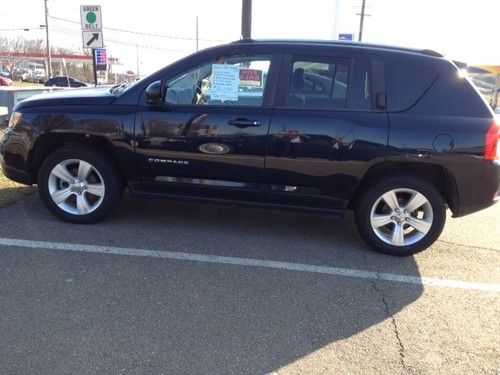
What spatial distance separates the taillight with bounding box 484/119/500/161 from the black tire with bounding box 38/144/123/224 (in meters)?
3.38

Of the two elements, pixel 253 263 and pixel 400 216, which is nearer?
pixel 253 263

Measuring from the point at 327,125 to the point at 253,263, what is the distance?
1364mm

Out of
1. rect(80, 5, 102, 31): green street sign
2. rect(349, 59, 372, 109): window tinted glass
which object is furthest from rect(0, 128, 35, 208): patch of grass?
rect(80, 5, 102, 31): green street sign

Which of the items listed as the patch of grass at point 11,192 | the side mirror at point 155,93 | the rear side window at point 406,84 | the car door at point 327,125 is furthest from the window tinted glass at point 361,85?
the patch of grass at point 11,192

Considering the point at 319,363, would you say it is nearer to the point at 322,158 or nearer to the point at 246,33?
the point at 322,158

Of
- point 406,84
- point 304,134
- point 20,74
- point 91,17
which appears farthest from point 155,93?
point 20,74

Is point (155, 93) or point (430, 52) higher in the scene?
point (430, 52)

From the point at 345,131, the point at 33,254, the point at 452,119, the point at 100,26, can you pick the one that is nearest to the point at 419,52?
the point at 452,119

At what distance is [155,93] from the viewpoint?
4.43m

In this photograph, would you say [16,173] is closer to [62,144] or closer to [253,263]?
[62,144]

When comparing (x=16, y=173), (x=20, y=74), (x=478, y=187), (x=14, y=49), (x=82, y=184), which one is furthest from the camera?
(x=14, y=49)

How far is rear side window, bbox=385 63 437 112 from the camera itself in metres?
4.30

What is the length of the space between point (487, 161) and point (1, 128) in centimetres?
925

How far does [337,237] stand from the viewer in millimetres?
5000
